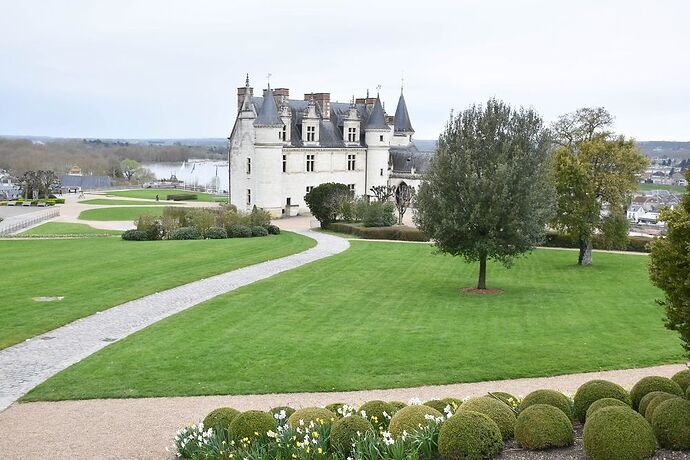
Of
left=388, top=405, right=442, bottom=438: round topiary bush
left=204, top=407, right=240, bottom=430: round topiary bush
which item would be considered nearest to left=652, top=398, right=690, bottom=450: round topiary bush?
left=388, top=405, right=442, bottom=438: round topiary bush

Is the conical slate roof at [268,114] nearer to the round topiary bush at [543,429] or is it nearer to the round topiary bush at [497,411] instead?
the round topiary bush at [497,411]

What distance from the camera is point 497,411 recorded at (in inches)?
363

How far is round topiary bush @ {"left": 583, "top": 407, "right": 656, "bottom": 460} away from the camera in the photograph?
25.9ft

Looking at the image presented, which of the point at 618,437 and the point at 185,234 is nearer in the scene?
the point at 618,437

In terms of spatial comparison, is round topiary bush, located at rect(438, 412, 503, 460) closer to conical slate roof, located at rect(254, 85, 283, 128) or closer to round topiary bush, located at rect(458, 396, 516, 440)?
round topiary bush, located at rect(458, 396, 516, 440)

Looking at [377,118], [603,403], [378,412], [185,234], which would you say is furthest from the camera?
[377,118]

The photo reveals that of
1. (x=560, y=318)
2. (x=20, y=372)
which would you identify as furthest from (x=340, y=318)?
Result: (x=20, y=372)

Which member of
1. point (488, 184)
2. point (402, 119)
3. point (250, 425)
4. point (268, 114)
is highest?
point (402, 119)

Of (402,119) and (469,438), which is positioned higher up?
(402,119)

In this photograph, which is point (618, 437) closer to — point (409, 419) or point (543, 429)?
point (543, 429)

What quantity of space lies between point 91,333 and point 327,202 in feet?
102

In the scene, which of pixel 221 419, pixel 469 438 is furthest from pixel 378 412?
pixel 221 419

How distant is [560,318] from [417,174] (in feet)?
139

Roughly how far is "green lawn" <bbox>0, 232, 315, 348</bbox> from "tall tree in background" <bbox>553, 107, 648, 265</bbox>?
13.6 m
